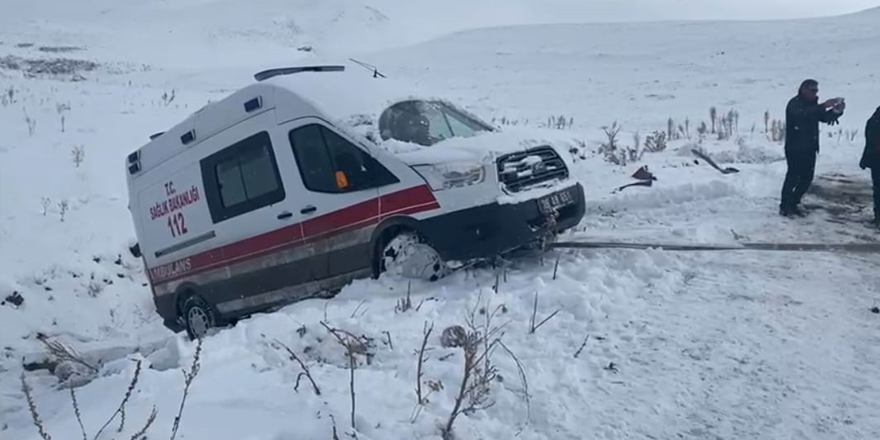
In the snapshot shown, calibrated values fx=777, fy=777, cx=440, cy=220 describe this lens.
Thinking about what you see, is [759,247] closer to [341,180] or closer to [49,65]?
[341,180]

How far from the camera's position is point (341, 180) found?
6.89 m

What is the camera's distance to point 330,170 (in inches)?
274

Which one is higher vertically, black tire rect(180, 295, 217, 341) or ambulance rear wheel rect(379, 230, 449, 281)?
ambulance rear wheel rect(379, 230, 449, 281)

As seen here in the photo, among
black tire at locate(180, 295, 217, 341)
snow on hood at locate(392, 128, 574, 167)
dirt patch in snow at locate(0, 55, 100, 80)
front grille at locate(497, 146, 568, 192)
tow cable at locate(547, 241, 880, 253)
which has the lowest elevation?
black tire at locate(180, 295, 217, 341)

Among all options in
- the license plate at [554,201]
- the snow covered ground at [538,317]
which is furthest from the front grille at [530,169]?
the snow covered ground at [538,317]

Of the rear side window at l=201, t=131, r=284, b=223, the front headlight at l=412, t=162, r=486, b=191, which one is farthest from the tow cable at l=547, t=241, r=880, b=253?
Result: the rear side window at l=201, t=131, r=284, b=223

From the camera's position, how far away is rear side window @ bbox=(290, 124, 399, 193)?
673cm

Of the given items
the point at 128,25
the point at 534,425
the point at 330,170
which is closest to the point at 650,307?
the point at 534,425

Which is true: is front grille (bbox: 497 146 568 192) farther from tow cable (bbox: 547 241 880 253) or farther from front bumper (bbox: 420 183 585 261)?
tow cable (bbox: 547 241 880 253)

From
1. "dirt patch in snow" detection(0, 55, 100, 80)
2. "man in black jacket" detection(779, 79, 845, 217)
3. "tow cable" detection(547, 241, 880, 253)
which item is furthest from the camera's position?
"dirt patch in snow" detection(0, 55, 100, 80)

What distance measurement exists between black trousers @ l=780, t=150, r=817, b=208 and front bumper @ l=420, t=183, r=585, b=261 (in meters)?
3.05

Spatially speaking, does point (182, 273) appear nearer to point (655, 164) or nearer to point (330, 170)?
point (330, 170)

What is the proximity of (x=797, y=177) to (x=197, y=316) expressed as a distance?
6.69m

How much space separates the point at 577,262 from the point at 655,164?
497 centimetres
